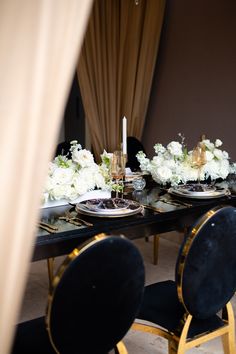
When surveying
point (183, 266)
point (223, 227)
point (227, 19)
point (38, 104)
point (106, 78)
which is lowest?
point (183, 266)

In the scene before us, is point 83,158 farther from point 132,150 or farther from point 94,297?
point 132,150

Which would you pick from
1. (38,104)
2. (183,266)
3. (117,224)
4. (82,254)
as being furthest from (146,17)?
(38,104)

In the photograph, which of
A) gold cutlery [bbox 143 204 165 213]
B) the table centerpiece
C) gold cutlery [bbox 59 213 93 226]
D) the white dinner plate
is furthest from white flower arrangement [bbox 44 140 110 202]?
the white dinner plate

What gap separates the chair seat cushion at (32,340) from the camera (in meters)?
1.45

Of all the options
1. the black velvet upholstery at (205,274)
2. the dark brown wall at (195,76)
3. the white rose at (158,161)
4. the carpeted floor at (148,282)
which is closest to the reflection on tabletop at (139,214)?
the white rose at (158,161)

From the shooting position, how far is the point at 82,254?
124 centimetres

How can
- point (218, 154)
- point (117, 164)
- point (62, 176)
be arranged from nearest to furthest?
point (62, 176), point (117, 164), point (218, 154)

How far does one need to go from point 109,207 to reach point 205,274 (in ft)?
1.94

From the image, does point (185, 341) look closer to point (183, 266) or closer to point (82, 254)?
point (183, 266)

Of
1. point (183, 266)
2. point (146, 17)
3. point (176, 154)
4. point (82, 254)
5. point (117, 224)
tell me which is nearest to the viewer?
point (82, 254)

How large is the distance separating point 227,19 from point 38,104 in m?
3.44

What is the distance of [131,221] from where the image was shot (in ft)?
6.38

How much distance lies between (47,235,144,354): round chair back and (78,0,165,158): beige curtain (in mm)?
3099

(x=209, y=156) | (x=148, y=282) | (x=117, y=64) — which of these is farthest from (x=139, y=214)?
(x=117, y=64)
